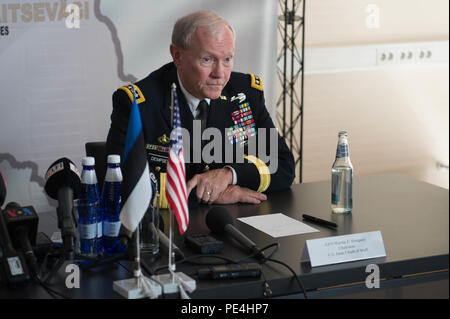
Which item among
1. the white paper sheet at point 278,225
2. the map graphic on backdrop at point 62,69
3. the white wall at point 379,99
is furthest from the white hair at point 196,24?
the white wall at point 379,99

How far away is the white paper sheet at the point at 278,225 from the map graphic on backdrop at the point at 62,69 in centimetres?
170

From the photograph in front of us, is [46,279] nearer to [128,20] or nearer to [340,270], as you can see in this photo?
[340,270]

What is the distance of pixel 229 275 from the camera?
1.60 meters

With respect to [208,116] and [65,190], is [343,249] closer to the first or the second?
[65,190]

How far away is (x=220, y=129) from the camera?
2.65 m

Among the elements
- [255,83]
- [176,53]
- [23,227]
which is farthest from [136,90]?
[23,227]

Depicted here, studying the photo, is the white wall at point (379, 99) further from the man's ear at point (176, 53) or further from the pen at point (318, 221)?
the pen at point (318, 221)

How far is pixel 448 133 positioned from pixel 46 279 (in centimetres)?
440

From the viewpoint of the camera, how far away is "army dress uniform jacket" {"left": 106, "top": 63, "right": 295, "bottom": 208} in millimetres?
2469

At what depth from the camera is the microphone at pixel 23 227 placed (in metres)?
1.63

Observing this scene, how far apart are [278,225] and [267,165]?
55 cm

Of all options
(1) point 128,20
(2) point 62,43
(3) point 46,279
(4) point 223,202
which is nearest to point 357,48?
(1) point 128,20

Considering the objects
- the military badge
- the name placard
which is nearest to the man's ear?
the military badge

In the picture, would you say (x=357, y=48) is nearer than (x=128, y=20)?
No
